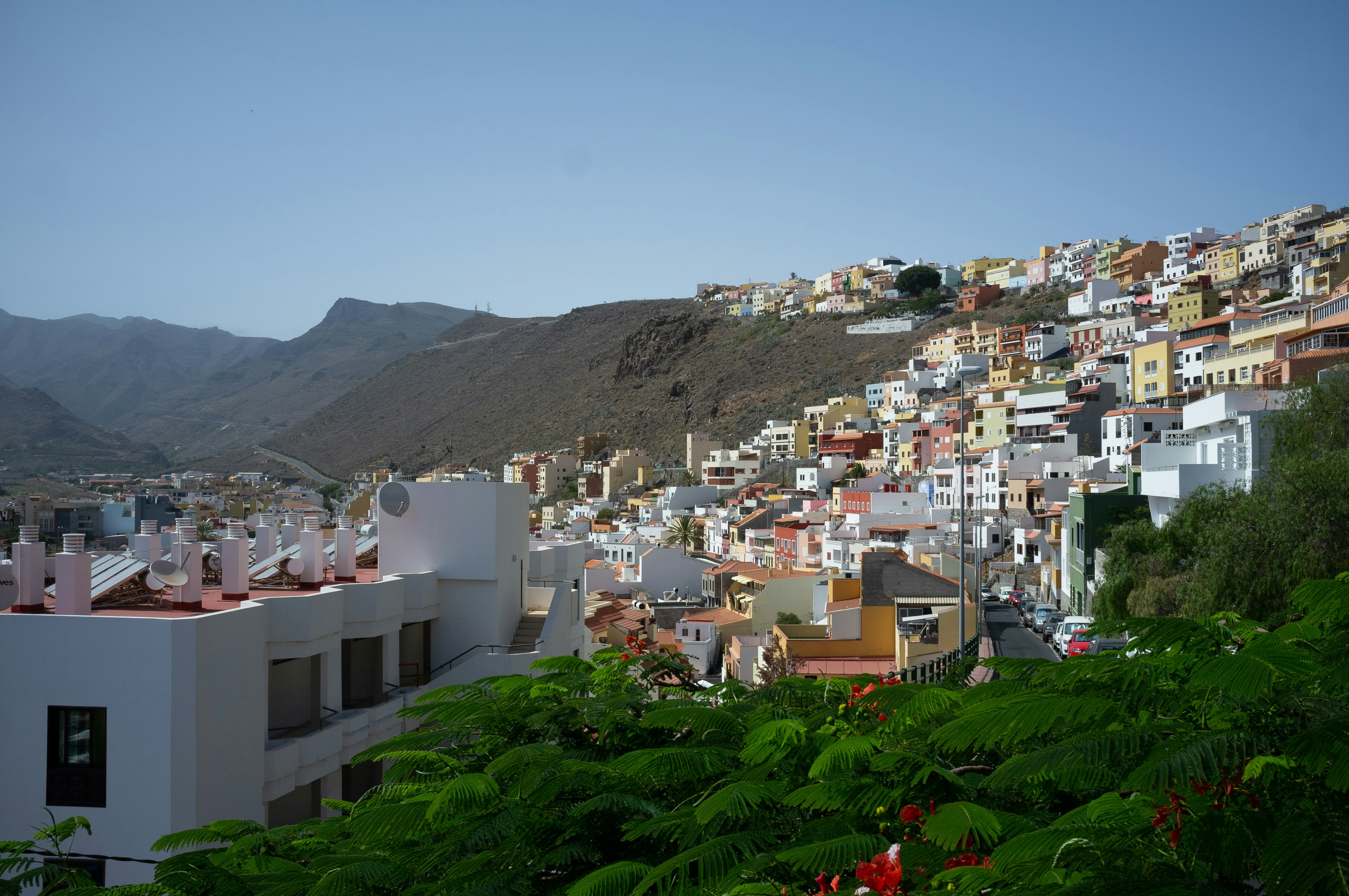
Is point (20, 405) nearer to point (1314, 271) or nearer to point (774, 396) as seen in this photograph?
point (774, 396)

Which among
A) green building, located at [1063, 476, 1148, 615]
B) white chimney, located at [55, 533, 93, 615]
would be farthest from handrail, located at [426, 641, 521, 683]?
green building, located at [1063, 476, 1148, 615]

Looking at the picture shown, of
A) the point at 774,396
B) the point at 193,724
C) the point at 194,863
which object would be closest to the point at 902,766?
the point at 194,863

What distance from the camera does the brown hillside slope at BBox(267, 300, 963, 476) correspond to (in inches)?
5202

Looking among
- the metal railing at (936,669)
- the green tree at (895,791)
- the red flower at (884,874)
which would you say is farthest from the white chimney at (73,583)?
the red flower at (884,874)

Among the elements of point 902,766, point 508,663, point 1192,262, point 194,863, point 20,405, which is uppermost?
point 1192,262

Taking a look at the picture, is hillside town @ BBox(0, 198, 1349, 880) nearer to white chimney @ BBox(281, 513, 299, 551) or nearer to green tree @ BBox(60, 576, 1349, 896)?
white chimney @ BBox(281, 513, 299, 551)

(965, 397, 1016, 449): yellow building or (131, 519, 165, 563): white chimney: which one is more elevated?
(965, 397, 1016, 449): yellow building

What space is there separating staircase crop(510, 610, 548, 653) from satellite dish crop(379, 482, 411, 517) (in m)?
3.05

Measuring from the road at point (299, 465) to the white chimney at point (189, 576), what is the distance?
13069cm

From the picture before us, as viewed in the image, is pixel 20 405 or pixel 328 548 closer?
pixel 328 548

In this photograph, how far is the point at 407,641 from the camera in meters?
17.3

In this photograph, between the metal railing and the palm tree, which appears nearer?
the metal railing

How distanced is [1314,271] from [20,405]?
503 feet

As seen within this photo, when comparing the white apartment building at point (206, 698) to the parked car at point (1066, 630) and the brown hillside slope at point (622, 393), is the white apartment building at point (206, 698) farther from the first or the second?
the brown hillside slope at point (622, 393)
